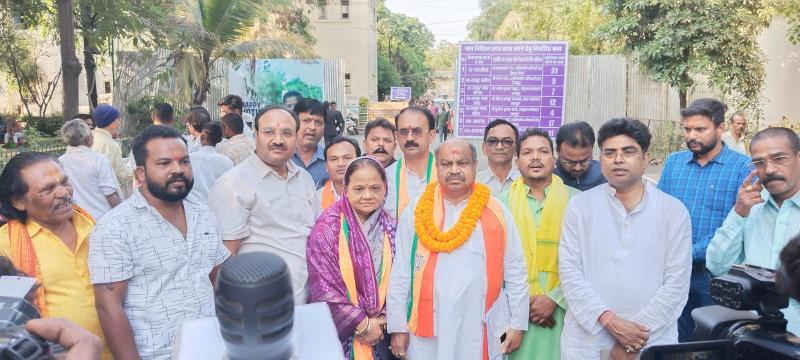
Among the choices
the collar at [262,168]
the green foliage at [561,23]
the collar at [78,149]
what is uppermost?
the green foliage at [561,23]

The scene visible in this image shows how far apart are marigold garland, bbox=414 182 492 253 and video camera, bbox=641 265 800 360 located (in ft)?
3.79

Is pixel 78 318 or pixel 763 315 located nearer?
pixel 763 315

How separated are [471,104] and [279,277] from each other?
30.8ft

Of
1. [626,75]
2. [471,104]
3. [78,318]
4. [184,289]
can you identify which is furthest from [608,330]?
[626,75]

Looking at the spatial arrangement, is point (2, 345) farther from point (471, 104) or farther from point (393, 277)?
point (471, 104)

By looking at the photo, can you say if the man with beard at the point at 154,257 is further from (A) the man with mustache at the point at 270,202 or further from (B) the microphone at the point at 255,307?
(B) the microphone at the point at 255,307

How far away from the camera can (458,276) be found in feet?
9.88

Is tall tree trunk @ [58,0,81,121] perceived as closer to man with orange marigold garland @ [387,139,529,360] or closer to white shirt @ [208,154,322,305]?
white shirt @ [208,154,322,305]

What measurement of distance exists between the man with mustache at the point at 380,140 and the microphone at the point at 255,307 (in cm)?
349

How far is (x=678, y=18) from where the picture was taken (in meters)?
11.3

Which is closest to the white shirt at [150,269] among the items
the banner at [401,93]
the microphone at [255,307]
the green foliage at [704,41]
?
the microphone at [255,307]

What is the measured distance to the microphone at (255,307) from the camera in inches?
36.9

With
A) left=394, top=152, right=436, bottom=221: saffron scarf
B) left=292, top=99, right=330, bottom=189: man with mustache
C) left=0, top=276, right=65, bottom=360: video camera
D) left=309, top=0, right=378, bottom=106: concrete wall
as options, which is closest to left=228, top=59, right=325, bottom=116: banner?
left=292, top=99, right=330, bottom=189: man with mustache

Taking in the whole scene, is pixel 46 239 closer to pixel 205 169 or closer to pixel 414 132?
pixel 205 169
